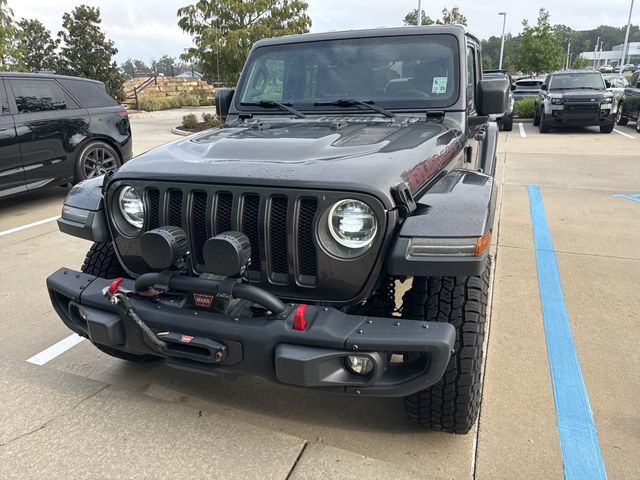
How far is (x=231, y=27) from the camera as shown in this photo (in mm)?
16844

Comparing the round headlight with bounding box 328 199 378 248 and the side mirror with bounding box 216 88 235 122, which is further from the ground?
the side mirror with bounding box 216 88 235 122

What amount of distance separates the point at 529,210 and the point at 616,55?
115208 mm

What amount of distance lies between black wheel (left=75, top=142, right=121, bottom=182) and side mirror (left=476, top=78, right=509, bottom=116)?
510 cm

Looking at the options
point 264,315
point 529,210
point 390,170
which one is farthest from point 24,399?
point 529,210

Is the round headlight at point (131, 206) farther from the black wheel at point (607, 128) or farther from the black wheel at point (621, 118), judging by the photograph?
the black wheel at point (621, 118)

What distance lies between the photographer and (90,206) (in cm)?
261

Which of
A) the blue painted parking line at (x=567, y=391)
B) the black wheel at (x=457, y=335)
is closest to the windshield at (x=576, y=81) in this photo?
the blue painted parking line at (x=567, y=391)

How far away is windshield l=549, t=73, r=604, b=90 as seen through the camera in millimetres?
13587

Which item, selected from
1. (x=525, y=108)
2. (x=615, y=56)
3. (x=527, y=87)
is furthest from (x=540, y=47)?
(x=615, y=56)

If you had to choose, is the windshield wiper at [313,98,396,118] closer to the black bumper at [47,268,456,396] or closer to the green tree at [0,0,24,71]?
the black bumper at [47,268,456,396]

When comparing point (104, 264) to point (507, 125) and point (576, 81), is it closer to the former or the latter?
point (576, 81)

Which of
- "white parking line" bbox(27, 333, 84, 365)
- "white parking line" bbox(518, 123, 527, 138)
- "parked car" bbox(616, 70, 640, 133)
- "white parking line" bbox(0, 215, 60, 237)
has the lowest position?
"white parking line" bbox(518, 123, 527, 138)

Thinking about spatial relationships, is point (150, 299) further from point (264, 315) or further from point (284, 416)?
point (284, 416)

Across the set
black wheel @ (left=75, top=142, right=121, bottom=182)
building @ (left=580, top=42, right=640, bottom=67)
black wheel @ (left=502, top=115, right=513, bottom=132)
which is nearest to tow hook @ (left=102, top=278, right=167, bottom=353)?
black wheel @ (left=75, top=142, right=121, bottom=182)
